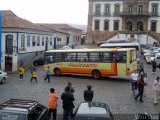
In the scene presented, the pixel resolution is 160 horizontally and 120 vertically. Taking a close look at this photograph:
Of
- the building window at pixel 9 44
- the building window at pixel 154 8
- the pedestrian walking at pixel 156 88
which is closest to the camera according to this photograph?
the pedestrian walking at pixel 156 88

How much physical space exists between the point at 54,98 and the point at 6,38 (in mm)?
26678

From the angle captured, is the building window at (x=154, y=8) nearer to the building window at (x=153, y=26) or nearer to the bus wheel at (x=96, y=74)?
the building window at (x=153, y=26)

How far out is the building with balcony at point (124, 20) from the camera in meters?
72.4

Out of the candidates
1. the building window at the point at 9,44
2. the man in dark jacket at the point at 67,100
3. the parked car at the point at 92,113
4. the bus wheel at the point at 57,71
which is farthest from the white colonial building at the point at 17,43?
the parked car at the point at 92,113

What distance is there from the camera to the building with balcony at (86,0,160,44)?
72375 mm

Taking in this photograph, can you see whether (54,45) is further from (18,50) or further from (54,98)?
(54,98)

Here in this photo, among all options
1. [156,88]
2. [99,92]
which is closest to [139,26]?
[99,92]

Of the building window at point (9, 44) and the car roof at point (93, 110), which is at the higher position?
the building window at point (9, 44)

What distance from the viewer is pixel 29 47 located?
1725 inches

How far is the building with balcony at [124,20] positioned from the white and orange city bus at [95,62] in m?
40.4

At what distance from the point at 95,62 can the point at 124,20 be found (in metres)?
48.0

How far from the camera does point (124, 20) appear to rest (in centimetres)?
7600

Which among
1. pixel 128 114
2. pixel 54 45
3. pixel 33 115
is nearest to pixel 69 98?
pixel 33 115

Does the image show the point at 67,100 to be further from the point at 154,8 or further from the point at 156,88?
the point at 154,8
